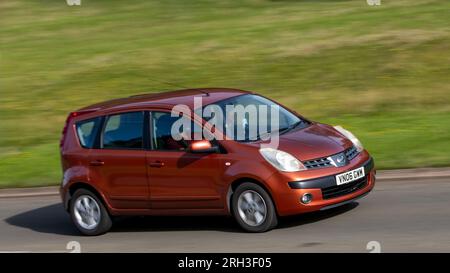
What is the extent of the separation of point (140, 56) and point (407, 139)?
12.9 meters

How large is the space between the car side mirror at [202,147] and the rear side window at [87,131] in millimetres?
1775

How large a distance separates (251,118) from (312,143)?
2.92 ft

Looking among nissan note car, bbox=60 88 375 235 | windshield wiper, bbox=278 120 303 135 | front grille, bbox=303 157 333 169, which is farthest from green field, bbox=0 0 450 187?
front grille, bbox=303 157 333 169

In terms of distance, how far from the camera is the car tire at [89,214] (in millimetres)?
11484

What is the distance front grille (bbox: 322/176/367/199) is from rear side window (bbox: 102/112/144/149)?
2.39m

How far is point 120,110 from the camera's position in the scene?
11.4 metres

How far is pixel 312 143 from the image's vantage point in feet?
34.0

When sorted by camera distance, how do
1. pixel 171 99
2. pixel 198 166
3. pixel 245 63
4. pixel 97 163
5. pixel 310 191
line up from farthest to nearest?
pixel 245 63, pixel 97 163, pixel 171 99, pixel 198 166, pixel 310 191

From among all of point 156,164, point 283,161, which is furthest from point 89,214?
point 283,161

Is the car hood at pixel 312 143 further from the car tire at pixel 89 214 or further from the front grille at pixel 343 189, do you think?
the car tire at pixel 89 214

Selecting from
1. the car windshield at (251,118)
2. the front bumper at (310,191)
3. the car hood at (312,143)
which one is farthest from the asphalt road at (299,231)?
the car windshield at (251,118)

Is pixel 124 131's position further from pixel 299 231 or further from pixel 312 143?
pixel 299 231

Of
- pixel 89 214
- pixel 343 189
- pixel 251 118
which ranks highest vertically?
pixel 251 118

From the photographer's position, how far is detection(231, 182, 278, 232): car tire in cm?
1008
